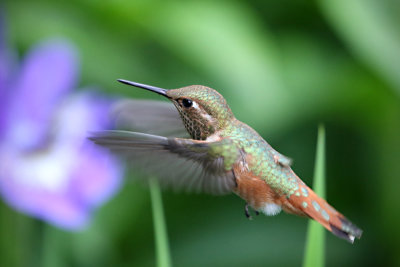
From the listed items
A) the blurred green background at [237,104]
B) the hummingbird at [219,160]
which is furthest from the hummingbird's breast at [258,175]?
the blurred green background at [237,104]

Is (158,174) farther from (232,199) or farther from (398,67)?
(232,199)

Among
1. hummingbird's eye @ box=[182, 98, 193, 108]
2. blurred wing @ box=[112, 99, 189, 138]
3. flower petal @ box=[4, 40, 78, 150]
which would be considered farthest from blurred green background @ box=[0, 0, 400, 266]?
hummingbird's eye @ box=[182, 98, 193, 108]

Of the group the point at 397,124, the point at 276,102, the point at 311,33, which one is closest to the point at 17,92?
the point at 276,102

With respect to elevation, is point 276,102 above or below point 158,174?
above

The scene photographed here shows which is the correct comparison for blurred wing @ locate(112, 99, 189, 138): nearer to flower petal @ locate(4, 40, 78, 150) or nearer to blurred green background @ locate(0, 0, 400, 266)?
blurred green background @ locate(0, 0, 400, 266)

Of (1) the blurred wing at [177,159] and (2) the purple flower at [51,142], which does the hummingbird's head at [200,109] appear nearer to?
(1) the blurred wing at [177,159]
